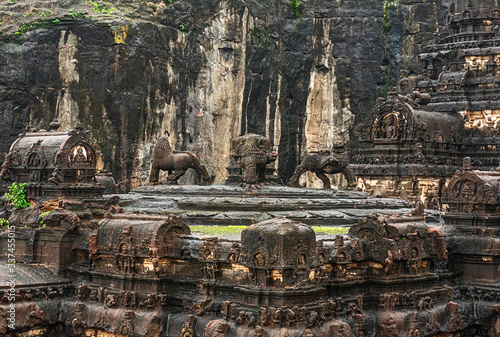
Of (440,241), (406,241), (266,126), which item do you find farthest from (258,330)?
(266,126)

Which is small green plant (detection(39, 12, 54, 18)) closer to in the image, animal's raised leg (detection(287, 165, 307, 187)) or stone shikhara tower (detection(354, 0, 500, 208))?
stone shikhara tower (detection(354, 0, 500, 208))

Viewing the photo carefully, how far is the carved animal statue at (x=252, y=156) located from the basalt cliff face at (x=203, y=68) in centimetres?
2130

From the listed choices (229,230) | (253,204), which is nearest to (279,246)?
(229,230)

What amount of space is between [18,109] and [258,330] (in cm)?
3090

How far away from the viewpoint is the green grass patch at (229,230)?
22.4m

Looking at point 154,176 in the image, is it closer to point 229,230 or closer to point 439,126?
point 229,230

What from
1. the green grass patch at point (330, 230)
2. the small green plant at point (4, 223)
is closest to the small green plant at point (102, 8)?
the small green plant at point (4, 223)

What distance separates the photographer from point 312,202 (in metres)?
25.0

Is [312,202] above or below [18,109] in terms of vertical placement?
below

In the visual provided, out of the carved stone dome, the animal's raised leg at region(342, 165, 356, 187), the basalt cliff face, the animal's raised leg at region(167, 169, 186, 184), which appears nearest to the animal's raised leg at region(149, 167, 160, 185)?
the animal's raised leg at region(167, 169, 186, 184)

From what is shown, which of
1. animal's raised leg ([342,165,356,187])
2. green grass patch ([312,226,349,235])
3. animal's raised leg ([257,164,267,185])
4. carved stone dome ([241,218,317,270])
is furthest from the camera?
animal's raised leg ([342,165,356,187])

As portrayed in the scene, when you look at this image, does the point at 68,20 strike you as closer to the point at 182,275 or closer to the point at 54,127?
the point at 54,127

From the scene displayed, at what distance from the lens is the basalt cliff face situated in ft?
152

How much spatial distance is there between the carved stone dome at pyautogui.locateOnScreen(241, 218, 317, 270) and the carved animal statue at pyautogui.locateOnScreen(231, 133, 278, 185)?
21.0 ft
